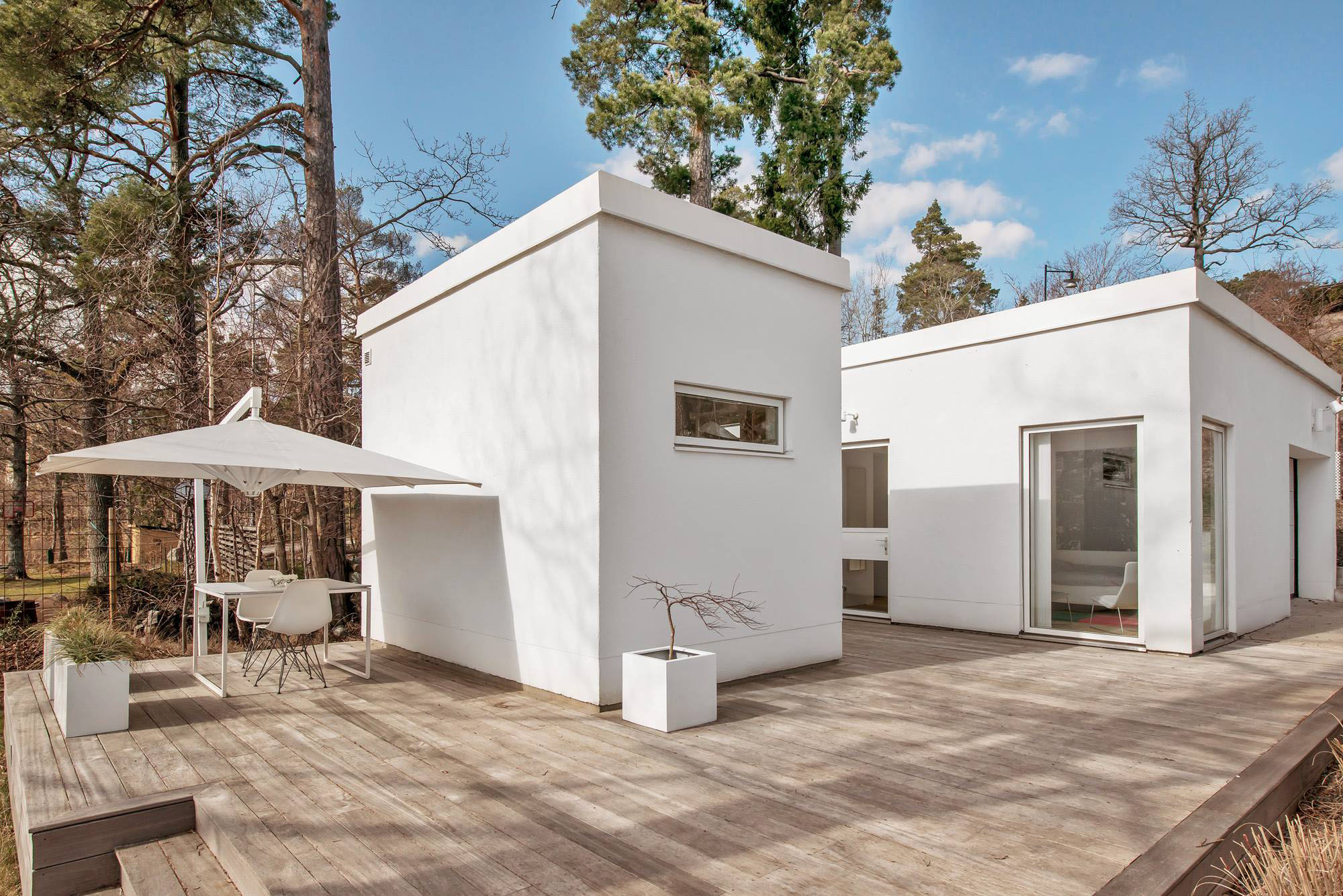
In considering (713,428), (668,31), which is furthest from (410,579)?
(668,31)

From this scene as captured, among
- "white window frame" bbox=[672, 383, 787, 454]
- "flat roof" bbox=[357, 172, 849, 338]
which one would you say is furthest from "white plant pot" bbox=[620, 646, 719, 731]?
"flat roof" bbox=[357, 172, 849, 338]

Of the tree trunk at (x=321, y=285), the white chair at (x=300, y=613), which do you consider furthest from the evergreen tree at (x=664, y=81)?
the white chair at (x=300, y=613)

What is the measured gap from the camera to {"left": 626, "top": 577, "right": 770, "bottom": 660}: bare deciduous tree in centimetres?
476

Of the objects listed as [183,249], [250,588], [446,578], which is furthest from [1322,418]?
[183,249]

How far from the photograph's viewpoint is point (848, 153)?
13750mm

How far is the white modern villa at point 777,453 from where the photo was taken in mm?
4742

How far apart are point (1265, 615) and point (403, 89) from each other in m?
13.5

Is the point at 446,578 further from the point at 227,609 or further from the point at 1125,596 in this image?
the point at 1125,596

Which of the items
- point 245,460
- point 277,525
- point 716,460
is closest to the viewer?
point 245,460

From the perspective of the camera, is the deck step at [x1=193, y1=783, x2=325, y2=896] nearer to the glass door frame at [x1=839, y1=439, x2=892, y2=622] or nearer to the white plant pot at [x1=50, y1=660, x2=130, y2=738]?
the white plant pot at [x1=50, y1=660, x2=130, y2=738]

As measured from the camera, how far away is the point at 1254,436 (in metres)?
7.78

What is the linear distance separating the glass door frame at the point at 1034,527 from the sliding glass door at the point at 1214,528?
71cm

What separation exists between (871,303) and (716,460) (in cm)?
1852

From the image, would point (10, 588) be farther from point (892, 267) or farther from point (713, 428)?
point (892, 267)
